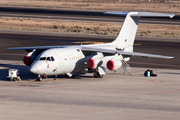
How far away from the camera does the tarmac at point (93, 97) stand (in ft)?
70.1

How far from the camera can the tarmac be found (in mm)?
21359

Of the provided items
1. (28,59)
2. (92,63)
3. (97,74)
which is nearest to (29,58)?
(28,59)

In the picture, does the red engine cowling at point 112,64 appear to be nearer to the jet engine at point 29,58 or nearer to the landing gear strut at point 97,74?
the landing gear strut at point 97,74

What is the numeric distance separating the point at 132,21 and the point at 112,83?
10.0 m

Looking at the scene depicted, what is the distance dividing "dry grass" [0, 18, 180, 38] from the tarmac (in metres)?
49.2

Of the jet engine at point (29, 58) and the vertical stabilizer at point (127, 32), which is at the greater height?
the vertical stabilizer at point (127, 32)

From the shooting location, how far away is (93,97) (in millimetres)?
27031

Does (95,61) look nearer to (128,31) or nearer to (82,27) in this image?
(128,31)

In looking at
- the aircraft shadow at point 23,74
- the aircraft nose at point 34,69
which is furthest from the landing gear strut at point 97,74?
the aircraft nose at point 34,69

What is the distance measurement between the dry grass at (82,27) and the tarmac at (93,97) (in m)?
49.2

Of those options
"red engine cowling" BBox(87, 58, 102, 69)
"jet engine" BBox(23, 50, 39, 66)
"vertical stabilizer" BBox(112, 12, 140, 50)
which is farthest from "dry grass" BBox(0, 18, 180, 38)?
"red engine cowling" BBox(87, 58, 102, 69)

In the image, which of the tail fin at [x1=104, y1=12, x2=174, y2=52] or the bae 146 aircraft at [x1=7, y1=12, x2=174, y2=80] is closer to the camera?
the bae 146 aircraft at [x1=7, y1=12, x2=174, y2=80]

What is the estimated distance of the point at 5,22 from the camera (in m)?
103

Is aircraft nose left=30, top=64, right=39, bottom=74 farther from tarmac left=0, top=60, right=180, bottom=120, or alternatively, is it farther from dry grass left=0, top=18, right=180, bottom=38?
dry grass left=0, top=18, right=180, bottom=38
